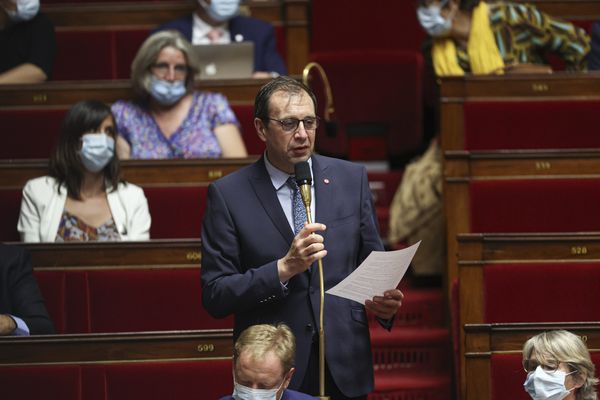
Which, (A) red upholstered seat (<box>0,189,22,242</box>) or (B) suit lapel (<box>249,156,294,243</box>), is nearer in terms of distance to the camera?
(B) suit lapel (<box>249,156,294,243</box>)

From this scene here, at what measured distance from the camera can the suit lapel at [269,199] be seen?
1.99 m

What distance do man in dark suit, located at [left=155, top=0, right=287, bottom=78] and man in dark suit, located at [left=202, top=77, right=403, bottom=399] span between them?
1.69 metres

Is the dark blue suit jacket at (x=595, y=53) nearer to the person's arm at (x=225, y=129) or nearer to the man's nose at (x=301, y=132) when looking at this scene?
the person's arm at (x=225, y=129)

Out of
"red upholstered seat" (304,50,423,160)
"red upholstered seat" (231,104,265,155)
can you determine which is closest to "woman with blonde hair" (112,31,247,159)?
"red upholstered seat" (231,104,265,155)

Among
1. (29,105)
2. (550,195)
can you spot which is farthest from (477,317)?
(29,105)

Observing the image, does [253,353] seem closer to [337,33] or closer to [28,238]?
[28,238]

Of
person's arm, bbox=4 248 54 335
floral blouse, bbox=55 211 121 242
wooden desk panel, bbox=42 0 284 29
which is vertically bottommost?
person's arm, bbox=4 248 54 335

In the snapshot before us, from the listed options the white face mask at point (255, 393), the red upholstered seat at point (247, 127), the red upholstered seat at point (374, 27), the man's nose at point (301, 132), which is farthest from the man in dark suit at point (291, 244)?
the red upholstered seat at point (374, 27)

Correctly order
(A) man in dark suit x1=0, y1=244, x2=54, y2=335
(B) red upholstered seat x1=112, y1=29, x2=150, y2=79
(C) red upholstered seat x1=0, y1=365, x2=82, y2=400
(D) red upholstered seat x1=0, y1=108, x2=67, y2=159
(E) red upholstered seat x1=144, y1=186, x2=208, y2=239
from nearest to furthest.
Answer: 1. (C) red upholstered seat x1=0, y1=365, x2=82, y2=400
2. (A) man in dark suit x1=0, y1=244, x2=54, y2=335
3. (E) red upholstered seat x1=144, y1=186, x2=208, y2=239
4. (D) red upholstered seat x1=0, y1=108, x2=67, y2=159
5. (B) red upholstered seat x1=112, y1=29, x2=150, y2=79

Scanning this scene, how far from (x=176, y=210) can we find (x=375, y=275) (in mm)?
1261

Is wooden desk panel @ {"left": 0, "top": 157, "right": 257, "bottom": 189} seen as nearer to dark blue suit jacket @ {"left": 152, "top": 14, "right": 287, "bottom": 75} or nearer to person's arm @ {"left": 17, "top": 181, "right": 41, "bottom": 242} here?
person's arm @ {"left": 17, "top": 181, "right": 41, "bottom": 242}

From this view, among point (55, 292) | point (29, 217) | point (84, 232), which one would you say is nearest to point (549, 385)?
point (55, 292)

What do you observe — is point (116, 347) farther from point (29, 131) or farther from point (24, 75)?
point (24, 75)

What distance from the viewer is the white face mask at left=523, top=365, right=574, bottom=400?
1.97 m
